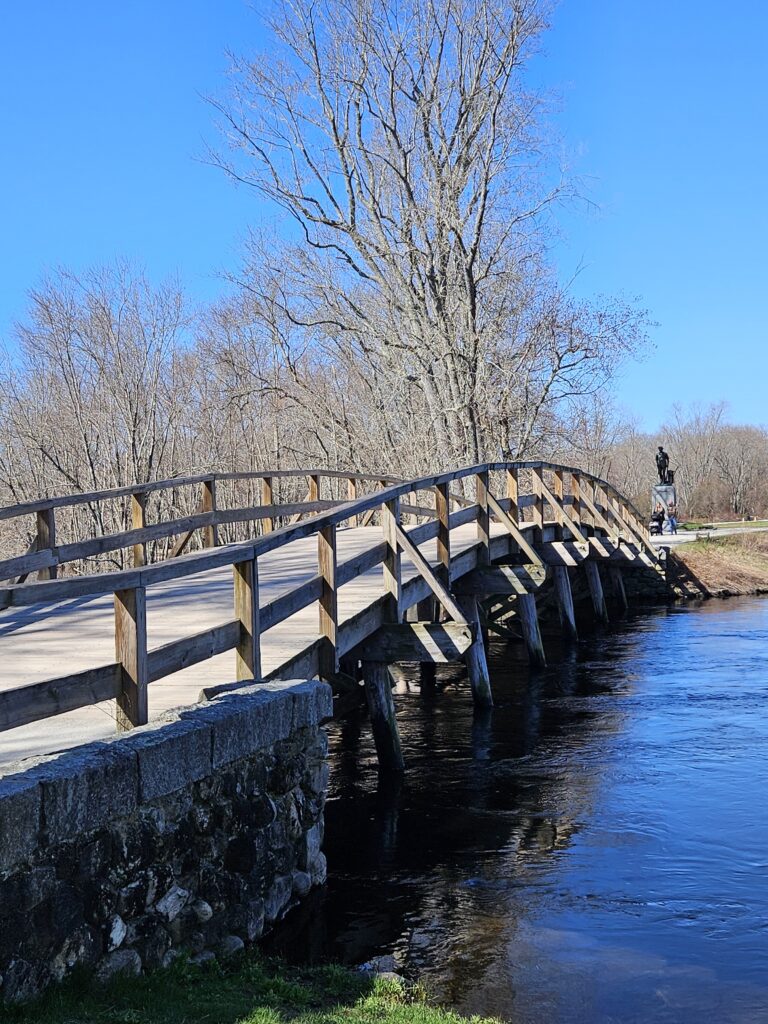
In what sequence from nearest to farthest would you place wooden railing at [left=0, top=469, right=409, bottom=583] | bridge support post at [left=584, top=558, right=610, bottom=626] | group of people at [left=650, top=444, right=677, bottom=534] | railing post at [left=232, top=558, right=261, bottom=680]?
railing post at [left=232, top=558, right=261, bottom=680], wooden railing at [left=0, top=469, right=409, bottom=583], bridge support post at [left=584, top=558, right=610, bottom=626], group of people at [left=650, top=444, right=677, bottom=534]

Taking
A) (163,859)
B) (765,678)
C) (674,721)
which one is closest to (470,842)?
(163,859)

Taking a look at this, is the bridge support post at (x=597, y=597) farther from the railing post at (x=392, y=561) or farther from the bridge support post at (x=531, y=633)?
the railing post at (x=392, y=561)

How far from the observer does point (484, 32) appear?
25953 millimetres

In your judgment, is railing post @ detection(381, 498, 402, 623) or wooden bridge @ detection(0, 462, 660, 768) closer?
wooden bridge @ detection(0, 462, 660, 768)

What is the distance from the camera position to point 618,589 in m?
26.0

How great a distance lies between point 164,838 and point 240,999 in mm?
785

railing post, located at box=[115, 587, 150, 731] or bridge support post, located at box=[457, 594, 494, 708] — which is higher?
railing post, located at box=[115, 587, 150, 731]

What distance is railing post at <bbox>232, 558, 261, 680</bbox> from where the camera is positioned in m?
6.60

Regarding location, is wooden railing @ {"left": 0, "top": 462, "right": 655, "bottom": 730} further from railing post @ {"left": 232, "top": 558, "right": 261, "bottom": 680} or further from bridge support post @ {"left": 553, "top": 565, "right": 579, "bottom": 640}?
bridge support post @ {"left": 553, "top": 565, "right": 579, "bottom": 640}

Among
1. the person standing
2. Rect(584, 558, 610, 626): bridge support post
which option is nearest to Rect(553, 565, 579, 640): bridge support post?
Rect(584, 558, 610, 626): bridge support post

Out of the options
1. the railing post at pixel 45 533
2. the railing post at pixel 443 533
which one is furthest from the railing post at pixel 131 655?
the railing post at pixel 443 533

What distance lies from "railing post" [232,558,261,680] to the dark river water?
152cm

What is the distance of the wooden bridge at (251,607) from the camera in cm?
539

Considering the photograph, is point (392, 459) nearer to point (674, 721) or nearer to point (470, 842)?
point (674, 721)
